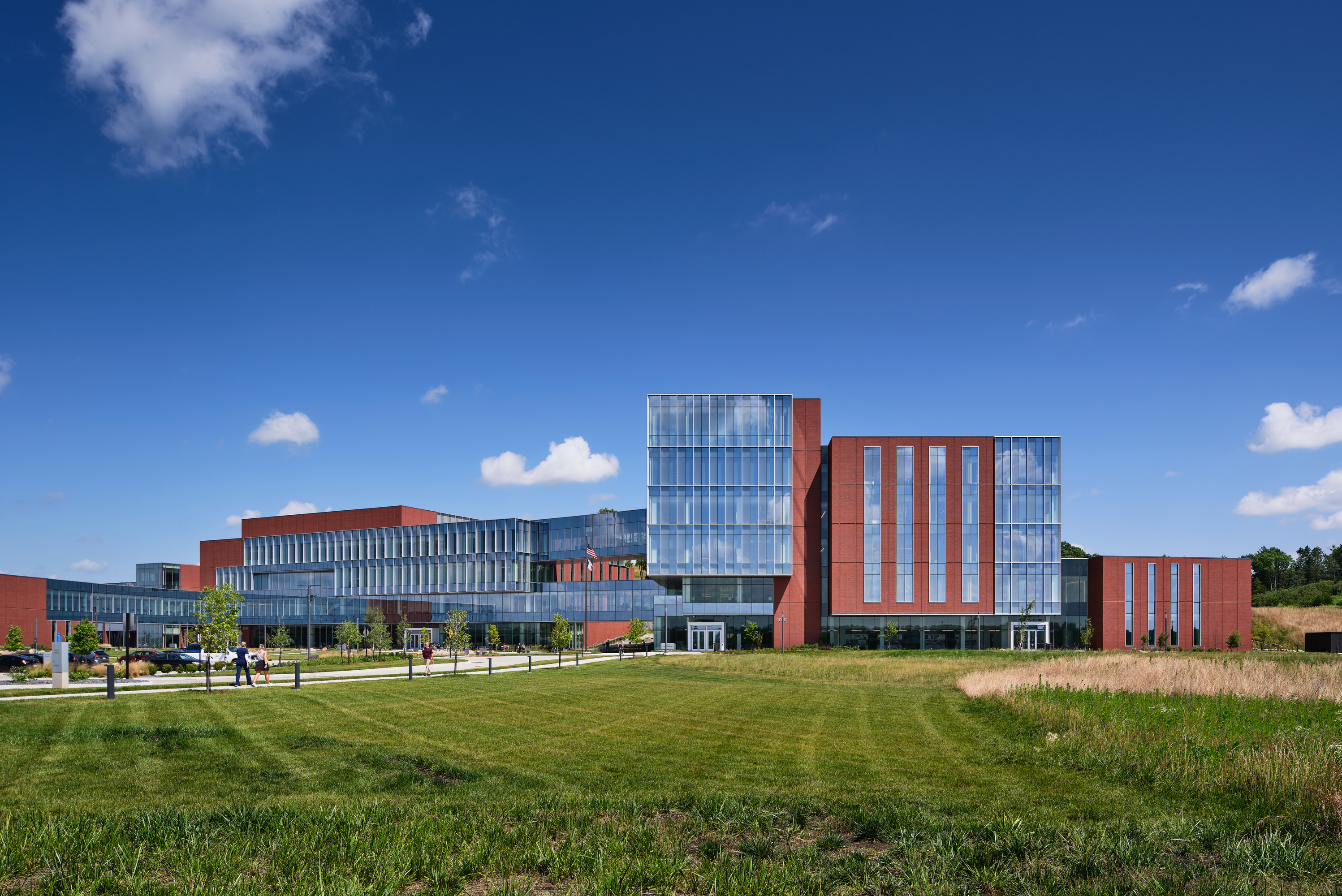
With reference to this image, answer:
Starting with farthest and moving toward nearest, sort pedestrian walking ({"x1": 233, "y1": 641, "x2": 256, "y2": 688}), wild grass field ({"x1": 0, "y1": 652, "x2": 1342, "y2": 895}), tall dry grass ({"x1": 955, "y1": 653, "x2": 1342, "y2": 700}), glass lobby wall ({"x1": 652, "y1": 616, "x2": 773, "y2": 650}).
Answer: glass lobby wall ({"x1": 652, "y1": 616, "x2": 773, "y2": 650}), pedestrian walking ({"x1": 233, "y1": 641, "x2": 256, "y2": 688}), tall dry grass ({"x1": 955, "y1": 653, "x2": 1342, "y2": 700}), wild grass field ({"x1": 0, "y1": 652, "x2": 1342, "y2": 895})

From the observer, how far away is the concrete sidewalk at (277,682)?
30.6 meters

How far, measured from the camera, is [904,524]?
81.2 m

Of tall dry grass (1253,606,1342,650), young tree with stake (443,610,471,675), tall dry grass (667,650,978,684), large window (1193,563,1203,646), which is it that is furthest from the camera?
tall dry grass (1253,606,1342,650)

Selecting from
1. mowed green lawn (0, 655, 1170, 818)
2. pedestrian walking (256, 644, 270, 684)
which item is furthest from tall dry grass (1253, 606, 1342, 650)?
pedestrian walking (256, 644, 270, 684)

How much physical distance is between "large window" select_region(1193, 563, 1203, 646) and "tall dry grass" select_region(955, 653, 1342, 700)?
6405 centimetres

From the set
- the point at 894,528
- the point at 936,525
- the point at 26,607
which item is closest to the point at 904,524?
the point at 894,528

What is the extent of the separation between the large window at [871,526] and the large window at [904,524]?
5.28 ft

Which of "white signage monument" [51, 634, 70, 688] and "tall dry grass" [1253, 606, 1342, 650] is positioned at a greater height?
"white signage monument" [51, 634, 70, 688]

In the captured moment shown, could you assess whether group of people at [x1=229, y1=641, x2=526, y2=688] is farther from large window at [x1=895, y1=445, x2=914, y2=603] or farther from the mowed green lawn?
large window at [x1=895, y1=445, x2=914, y2=603]

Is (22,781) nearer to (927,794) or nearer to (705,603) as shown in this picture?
(927,794)

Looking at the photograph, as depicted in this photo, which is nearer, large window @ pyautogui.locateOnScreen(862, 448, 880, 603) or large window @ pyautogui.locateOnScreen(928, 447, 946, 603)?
large window @ pyautogui.locateOnScreen(928, 447, 946, 603)

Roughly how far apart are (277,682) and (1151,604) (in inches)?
3059

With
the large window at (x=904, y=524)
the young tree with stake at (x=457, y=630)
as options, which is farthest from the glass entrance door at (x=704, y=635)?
the young tree with stake at (x=457, y=630)

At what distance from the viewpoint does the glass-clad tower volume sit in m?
82.8
